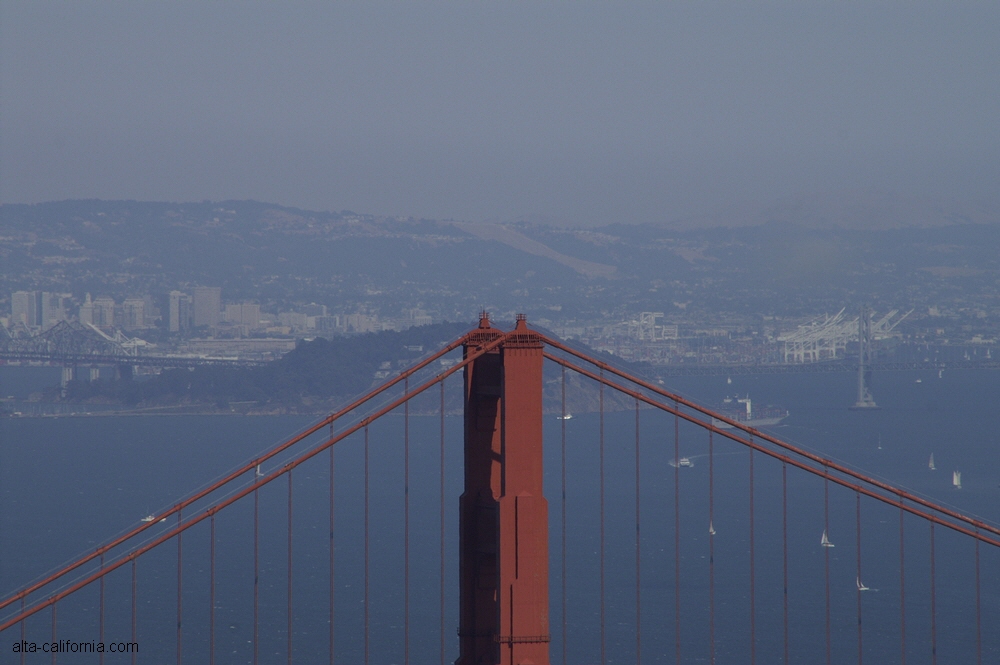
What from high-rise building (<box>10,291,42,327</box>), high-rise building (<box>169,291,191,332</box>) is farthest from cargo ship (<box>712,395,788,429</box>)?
high-rise building (<box>10,291,42,327</box>)

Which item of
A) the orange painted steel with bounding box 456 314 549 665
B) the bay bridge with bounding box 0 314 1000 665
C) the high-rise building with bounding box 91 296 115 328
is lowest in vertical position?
the bay bridge with bounding box 0 314 1000 665

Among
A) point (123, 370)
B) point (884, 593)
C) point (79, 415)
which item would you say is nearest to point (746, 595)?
point (884, 593)

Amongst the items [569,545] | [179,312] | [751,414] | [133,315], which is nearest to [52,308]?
[133,315]

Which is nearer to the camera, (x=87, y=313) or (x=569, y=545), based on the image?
(x=569, y=545)

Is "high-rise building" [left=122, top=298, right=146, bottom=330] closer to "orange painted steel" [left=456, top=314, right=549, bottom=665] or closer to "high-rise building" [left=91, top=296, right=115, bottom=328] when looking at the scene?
"high-rise building" [left=91, top=296, right=115, bottom=328]

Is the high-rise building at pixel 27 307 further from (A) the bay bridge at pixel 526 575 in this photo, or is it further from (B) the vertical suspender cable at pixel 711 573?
(B) the vertical suspender cable at pixel 711 573

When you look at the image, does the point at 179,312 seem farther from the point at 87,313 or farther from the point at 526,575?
the point at 526,575

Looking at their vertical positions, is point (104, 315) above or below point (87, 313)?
below
